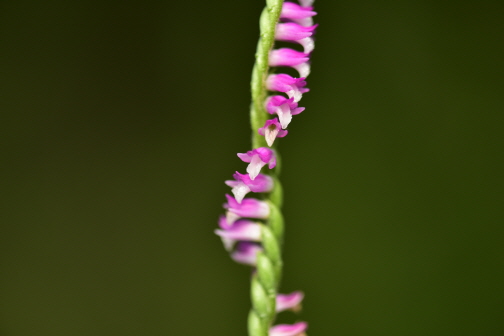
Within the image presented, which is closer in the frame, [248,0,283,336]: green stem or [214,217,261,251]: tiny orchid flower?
[248,0,283,336]: green stem

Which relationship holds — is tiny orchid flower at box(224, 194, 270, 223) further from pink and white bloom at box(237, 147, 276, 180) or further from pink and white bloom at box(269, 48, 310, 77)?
pink and white bloom at box(269, 48, 310, 77)

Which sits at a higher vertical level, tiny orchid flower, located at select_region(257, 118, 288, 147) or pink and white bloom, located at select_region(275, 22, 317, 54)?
pink and white bloom, located at select_region(275, 22, 317, 54)

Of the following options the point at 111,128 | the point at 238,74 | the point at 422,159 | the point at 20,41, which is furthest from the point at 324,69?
the point at 20,41

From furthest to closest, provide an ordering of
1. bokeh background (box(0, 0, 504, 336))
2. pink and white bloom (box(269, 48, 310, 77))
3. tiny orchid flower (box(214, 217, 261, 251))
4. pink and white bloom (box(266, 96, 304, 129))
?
1. bokeh background (box(0, 0, 504, 336))
2. tiny orchid flower (box(214, 217, 261, 251))
3. pink and white bloom (box(269, 48, 310, 77))
4. pink and white bloom (box(266, 96, 304, 129))

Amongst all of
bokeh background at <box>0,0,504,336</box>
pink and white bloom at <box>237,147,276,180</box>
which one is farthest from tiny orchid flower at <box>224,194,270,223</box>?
bokeh background at <box>0,0,504,336</box>

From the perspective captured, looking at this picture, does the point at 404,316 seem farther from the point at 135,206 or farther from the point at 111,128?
the point at 111,128

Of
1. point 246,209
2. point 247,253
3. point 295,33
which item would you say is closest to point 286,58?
point 295,33

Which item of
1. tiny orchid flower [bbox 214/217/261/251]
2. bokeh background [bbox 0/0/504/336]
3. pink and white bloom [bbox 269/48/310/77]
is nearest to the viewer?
pink and white bloom [bbox 269/48/310/77]

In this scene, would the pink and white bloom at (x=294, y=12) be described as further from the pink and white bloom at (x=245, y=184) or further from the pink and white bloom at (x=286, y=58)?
the pink and white bloom at (x=245, y=184)

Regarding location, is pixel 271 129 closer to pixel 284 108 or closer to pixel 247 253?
pixel 284 108
